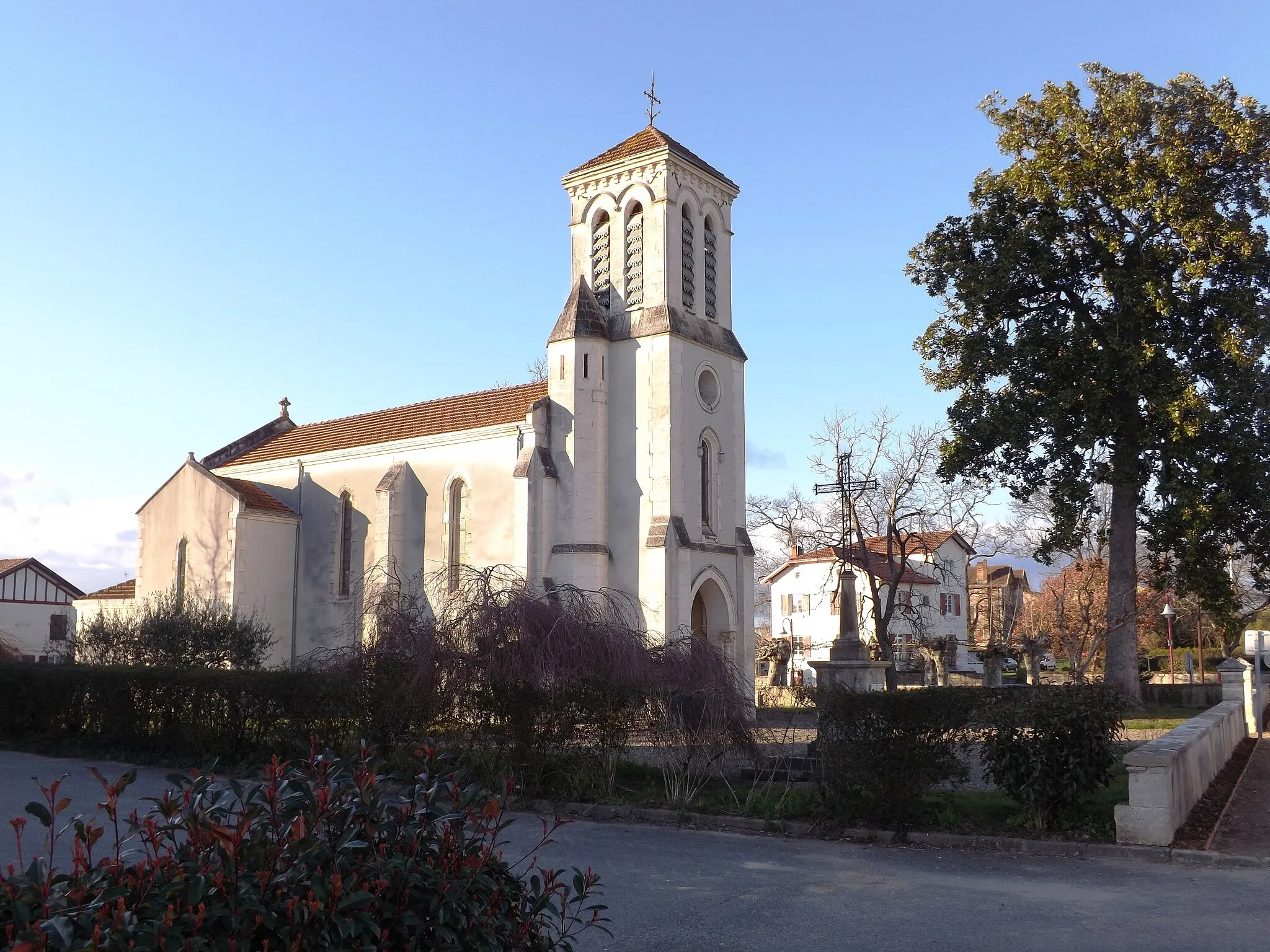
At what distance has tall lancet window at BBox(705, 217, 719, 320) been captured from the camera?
102 ft

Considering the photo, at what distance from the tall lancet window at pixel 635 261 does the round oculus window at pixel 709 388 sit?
8.87 feet

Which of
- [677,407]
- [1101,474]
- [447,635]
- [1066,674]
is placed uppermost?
[677,407]

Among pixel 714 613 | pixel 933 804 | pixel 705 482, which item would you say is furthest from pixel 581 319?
pixel 933 804

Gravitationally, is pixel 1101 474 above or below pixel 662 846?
above

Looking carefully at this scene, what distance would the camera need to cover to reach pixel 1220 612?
83.5ft

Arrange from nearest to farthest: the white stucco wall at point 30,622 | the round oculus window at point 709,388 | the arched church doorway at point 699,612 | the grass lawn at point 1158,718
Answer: the grass lawn at point 1158,718
the arched church doorway at point 699,612
the round oculus window at point 709,388
the white stucco wall at point 30,622

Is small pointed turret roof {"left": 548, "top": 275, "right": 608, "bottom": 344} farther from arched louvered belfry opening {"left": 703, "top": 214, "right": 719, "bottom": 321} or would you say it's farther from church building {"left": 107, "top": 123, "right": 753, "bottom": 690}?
arched louvered belfry opening {"left": 703, "top": 214, "right": 719, "bottom": 321}

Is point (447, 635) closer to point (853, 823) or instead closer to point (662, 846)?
point (662, 846)

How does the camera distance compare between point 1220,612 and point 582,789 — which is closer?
point 582,789

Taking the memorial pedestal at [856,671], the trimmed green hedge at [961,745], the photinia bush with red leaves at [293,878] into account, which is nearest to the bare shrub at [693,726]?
the trimmed green hedge at [961,745]

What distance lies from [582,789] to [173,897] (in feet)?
31.8

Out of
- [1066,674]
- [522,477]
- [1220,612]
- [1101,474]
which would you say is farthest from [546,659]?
[1066,674]

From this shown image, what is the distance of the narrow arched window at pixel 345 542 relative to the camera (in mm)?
32875

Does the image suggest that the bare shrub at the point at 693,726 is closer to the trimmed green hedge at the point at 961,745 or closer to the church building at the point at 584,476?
the trimmed green hedge at the point at 961,745
